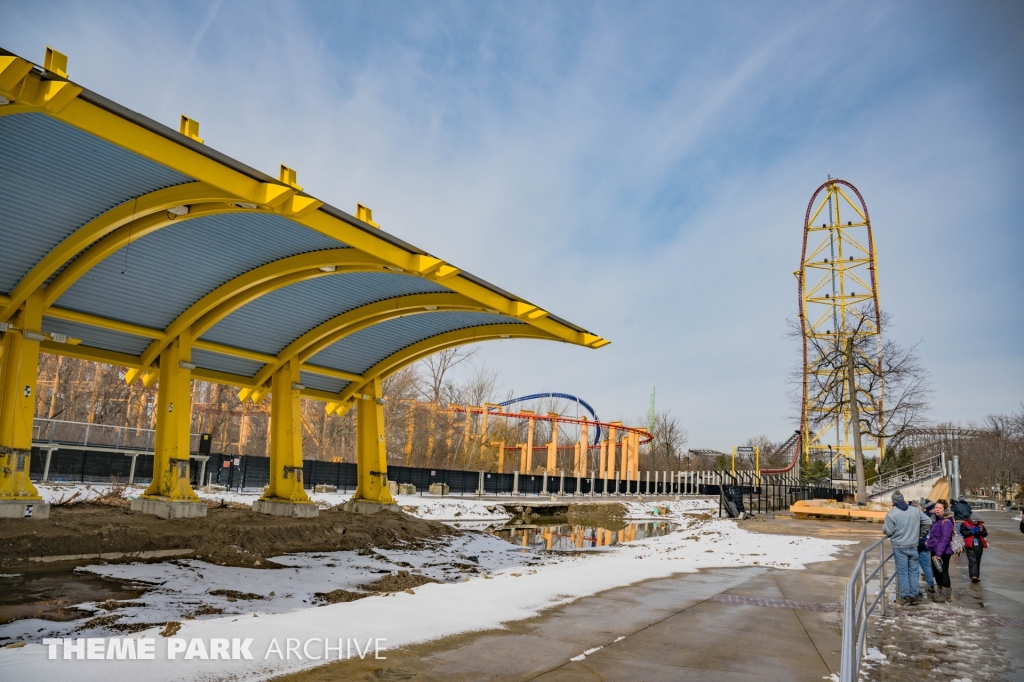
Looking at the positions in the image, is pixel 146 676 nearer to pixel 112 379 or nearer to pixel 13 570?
pixel 13 570

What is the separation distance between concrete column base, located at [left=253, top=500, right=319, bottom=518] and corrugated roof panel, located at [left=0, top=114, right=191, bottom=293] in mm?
7557

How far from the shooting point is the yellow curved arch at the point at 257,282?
12.2 meters

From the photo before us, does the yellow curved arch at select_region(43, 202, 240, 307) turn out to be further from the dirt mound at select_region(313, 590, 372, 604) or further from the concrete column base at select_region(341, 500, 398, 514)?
the concrete column base at select_region(341, 500, 398, 514)

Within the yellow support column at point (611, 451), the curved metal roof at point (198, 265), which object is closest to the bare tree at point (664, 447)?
the yellow support column at point (611, 451)

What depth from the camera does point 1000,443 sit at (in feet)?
219

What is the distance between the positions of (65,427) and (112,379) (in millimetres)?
18513

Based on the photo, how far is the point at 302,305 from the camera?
1528 cm

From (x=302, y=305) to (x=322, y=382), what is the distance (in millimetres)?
4456

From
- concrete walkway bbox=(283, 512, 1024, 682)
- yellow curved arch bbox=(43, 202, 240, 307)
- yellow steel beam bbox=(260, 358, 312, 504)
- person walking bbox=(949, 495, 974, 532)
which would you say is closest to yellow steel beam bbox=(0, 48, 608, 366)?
yellow curved arch bbox=(43, 202, 240, 307)

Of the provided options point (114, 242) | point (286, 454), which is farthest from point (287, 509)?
point (114, 242)

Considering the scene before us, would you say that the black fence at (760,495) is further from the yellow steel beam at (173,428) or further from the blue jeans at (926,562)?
the yellow steel beam at (173,428)

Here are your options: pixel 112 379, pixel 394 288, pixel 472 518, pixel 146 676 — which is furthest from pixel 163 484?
pixel 112 379

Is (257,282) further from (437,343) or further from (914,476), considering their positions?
(914,476)

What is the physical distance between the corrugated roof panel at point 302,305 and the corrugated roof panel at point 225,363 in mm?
654
